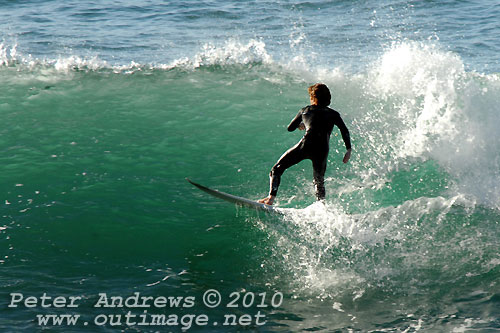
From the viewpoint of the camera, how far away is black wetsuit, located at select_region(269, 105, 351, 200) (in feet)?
23.5

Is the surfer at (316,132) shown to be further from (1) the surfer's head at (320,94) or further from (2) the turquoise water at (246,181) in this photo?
(2) the turquoise water at (246,181)

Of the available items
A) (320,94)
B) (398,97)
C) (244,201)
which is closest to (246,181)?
(244,201)

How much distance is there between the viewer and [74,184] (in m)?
8.68

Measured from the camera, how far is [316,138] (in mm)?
7203

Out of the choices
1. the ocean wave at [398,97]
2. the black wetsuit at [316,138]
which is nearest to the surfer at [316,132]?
the black wetsuit at [316,138]

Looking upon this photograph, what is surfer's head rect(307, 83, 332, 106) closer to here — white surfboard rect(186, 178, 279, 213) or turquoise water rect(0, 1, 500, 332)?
turquoise water rect(0, 1, 500, 332)

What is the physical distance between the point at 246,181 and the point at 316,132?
2.11 meters

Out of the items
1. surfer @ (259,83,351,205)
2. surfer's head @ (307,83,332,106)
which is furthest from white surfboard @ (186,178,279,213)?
surfer's head @ (307,83,332,106)

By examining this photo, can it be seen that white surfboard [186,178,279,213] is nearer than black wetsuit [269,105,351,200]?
No

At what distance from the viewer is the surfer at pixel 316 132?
7.15 m

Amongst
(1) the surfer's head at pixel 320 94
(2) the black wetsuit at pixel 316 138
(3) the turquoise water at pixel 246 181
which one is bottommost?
(3) the turquoise water at pixel 246 181

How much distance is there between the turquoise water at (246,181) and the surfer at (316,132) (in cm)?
55

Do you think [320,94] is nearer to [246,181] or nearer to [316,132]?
[316,132]

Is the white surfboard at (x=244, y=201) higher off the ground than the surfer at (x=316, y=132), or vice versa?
the surfer at (x=316, y=132)
